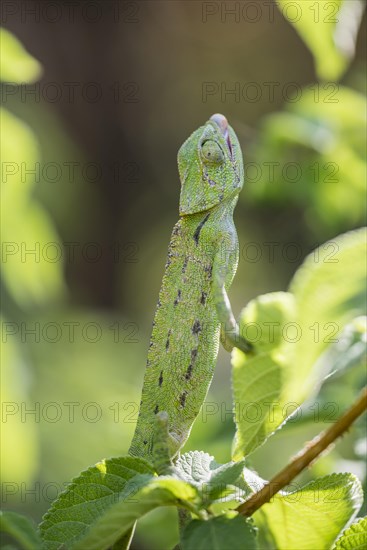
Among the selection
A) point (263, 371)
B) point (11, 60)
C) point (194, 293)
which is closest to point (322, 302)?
point (263, 371)

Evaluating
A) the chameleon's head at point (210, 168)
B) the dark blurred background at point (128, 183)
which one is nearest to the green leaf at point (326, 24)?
the dark blurred background at point (128, 183)

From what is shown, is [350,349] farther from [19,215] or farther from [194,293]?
[19,215]

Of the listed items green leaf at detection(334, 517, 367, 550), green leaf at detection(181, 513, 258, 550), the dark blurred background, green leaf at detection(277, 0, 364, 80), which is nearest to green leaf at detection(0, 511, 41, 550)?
green leaf at detection(181, 513, 258, 550)

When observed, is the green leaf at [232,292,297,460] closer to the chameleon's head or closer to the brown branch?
the brown branch

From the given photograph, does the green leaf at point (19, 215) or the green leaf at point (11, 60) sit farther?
the green leaf at point (19, 215)

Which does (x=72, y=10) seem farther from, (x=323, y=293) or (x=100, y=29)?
(x=323, y=293)

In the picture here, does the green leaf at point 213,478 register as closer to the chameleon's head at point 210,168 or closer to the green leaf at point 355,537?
the green leaf at point 355,537
